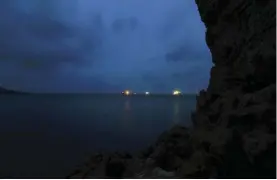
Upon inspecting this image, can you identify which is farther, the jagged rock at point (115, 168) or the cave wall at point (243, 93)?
the jagged rock at point (115, 168)

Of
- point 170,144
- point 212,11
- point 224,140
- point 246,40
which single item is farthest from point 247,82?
point 170,144

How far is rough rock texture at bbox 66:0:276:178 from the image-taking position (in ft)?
26.7

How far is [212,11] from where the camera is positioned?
42.0 ft

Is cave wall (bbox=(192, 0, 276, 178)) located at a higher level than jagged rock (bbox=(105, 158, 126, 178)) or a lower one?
higher

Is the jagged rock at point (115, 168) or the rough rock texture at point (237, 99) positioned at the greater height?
the rough rock texture at point (237, 99)

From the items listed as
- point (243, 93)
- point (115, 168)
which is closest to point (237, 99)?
point (243, 93)

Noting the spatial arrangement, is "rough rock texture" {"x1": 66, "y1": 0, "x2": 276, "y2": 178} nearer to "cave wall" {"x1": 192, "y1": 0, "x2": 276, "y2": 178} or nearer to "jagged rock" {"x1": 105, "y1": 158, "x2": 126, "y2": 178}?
"cave wall" {"x1": 192, "y1": 0, "x2": 276, "y2": 178}

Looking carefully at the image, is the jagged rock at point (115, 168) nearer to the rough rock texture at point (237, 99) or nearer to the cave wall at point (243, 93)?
the rough rock texture at point (237, 99)

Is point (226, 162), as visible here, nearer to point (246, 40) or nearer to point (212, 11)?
point (246, 40)

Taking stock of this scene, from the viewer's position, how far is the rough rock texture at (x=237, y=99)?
815cm

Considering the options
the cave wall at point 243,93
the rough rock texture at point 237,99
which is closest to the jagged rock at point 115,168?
the rough rock texture at point 237,99

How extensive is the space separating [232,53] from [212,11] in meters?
2.33

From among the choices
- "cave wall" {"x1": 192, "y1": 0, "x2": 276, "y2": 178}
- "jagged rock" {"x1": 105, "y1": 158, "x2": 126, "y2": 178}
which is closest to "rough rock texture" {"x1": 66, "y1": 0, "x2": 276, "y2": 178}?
"cave wall" {"x1": 192, "y1": 0, "x2": 276, "y2": 178}

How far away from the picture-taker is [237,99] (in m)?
9.63
